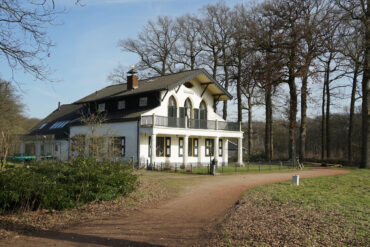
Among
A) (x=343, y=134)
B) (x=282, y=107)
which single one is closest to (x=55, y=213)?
(x=282, y=107)

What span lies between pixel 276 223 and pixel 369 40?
22690 millimetres

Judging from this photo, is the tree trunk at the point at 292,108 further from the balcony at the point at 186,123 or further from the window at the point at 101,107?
the window at the point at 101,107

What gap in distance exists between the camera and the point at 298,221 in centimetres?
816

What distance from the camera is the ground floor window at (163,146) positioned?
27.7 metres

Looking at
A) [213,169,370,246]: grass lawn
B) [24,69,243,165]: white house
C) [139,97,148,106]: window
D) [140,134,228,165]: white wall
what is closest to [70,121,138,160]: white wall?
[24,69,243,165]: white house

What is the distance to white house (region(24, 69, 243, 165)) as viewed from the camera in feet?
86.1

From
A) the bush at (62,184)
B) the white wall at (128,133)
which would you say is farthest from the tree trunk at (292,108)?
the bush at (62,184)

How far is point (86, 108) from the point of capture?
34562 millimetres

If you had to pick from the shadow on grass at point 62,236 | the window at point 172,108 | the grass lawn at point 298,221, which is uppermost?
the window at point 172,108


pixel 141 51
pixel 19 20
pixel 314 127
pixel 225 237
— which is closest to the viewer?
pixel 225 237

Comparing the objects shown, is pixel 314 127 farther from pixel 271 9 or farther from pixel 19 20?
pixel 19 20

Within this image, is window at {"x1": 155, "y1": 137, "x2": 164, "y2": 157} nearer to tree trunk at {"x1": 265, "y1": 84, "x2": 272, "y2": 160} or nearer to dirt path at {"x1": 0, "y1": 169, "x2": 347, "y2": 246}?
tree trunk at {"x1": 265, "y1": 84, "x2": 272, "y2": 160}

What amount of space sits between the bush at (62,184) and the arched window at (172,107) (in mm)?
15659

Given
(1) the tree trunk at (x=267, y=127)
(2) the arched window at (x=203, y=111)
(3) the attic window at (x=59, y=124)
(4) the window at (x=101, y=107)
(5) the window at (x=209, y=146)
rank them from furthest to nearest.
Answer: (1) the tree trunk at (x=267, y=127), (3) the attic window at (x=59, y=124), (4) the window at (x=101, y=107), (5) the window at (x=209, y=146), (2) the arched window at (x=203, y=111)
